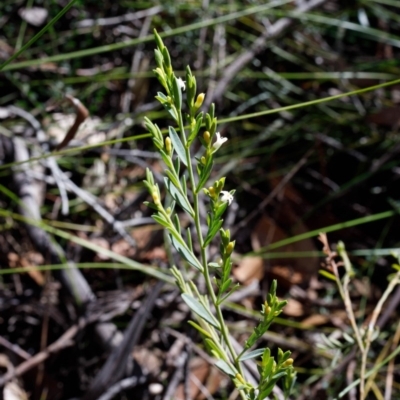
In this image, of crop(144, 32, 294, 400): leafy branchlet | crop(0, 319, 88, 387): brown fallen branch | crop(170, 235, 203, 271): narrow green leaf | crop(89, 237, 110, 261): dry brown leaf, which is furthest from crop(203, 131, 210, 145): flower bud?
crop(89, 237, 110, 261): dry brown leaf

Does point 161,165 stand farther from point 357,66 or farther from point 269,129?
point 357,66

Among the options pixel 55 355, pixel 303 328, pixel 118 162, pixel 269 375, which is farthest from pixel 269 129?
pixel 269 375

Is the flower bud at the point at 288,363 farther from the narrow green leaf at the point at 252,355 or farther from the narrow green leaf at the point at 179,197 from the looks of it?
the narrow green leaf at the point at 179,197

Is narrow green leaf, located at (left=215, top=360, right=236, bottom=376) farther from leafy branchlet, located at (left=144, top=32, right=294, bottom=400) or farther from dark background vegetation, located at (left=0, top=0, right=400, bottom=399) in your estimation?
dark background vegetation, located at (left=0, top=0, right=400, bottom=399)

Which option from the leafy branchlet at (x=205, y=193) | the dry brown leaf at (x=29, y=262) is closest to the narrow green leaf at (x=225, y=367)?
the leafy branchlet at (x=205, y=193)

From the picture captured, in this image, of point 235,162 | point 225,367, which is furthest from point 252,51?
point 225,367

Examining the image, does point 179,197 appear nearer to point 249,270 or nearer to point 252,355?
point 252,355

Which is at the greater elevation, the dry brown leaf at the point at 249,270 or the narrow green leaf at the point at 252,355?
the narrow green leaf at the point at 252,355

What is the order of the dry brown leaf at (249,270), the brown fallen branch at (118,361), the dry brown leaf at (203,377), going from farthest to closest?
the dry brown leaf at (249,270) → the dry brown leaf at (203,377) → the brown fallen branch at (118,361)

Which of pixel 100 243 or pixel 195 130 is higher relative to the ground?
pixel 195 130
